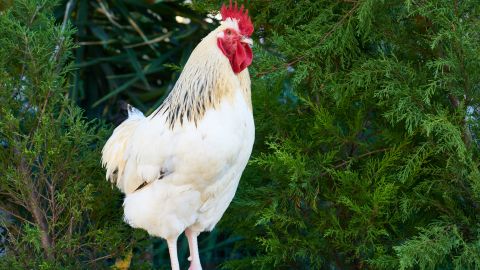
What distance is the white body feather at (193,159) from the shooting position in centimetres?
318

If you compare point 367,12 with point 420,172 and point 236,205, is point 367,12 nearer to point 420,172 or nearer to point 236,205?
point 420,172

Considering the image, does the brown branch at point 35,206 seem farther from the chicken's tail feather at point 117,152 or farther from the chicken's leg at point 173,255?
the chicken's leg at point 173,255

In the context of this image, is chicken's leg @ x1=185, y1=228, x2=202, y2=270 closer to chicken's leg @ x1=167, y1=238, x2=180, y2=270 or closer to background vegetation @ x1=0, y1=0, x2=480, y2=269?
chicken's leg @ x1=167, y1=238, x2=180, y2=270

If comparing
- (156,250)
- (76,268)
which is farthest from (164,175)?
(156,250)

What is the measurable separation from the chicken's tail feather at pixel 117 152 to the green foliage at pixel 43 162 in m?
0.15

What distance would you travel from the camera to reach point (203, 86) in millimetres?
3342

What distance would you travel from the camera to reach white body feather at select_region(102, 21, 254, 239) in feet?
10.4

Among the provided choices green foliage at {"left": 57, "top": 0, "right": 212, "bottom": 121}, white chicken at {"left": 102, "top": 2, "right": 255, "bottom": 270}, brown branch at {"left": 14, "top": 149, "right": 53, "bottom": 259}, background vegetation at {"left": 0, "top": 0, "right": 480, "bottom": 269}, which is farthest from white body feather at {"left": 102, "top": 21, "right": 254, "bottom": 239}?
green foliage at {"left": 57, "top": 0, "right": 212, "bottom": 121}

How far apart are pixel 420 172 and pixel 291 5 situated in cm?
109

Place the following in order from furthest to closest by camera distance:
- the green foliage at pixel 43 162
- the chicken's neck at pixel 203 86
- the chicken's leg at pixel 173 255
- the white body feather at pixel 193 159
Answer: the green foliage at pixel 43 162
the chicken's leg at pixel 173 255
the chicken's neck at pixel 203 86
the white body feather at pixel 193 159

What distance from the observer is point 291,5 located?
4051 mm

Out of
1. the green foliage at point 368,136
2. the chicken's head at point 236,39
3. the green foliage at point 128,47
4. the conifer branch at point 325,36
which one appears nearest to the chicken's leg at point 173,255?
the green foliage at point 368,136

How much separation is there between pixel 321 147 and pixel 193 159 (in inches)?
42.8

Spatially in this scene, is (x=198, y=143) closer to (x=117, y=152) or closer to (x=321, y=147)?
(x=117, y=152)
